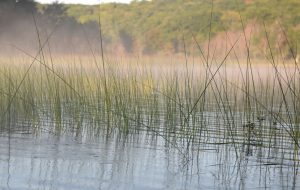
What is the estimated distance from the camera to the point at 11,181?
9.39 ft

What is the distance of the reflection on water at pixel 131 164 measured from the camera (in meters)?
2.99

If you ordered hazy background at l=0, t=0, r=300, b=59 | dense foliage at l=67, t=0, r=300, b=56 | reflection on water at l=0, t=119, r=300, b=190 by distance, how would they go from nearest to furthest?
reflection on water at l=0, t=119, r=300, b=190
hazy background at l=0, t=0, r=300, b=59
dense foliage at l=67, t=0, r=300, b=56

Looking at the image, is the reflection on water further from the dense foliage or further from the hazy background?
the dense foliage

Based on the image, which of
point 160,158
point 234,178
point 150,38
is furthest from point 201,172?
point 150,38

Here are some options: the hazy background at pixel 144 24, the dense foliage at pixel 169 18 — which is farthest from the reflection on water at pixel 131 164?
the dense foliage at pixel 169 18

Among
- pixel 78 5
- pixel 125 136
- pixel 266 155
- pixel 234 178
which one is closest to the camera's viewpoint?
pixel 234 178

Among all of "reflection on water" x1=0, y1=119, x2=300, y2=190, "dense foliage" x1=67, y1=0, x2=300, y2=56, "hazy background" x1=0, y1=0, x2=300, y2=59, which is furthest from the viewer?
"dense foliage" x1=67, y1=0, x2=300, y2=56

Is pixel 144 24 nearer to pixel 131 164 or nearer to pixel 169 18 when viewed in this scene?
pixel 169 18

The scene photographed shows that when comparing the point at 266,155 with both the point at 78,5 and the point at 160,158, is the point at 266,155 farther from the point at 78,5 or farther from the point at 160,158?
the point at 78,5

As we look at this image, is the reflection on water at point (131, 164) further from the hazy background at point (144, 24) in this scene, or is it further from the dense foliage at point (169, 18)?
the dense foliage at point (169, 18)

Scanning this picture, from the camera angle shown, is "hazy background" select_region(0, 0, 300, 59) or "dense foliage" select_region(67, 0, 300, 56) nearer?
"hazy background" select_region(0, 0, 300, 59)

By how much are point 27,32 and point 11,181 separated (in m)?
35.1

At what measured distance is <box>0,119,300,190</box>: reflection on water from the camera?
2988mm

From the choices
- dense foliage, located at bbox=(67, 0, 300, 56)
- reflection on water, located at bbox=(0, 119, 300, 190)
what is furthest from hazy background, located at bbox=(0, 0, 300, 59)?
reflection on water, located at bbox=(0, 119, 300, 190)
